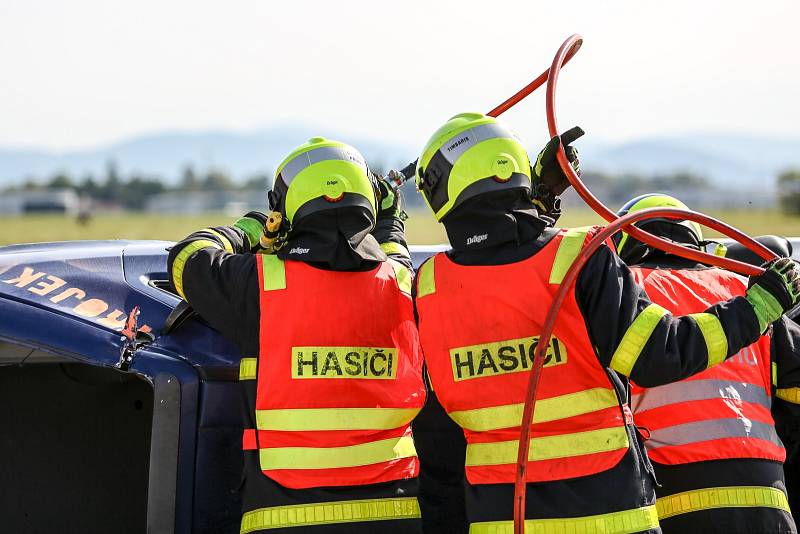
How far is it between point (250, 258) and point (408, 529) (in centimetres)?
97

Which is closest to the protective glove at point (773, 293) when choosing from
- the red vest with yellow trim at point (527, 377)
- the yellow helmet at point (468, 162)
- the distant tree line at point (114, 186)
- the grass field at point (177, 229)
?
the red vest with yellow trim at point (527, 377)

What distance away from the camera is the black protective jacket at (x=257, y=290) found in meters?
3.04

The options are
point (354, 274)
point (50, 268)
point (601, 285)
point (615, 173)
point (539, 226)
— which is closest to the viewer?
point (601, 285)

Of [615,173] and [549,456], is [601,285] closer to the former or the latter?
[549,456]

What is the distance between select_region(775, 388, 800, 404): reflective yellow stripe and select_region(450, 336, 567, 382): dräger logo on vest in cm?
125

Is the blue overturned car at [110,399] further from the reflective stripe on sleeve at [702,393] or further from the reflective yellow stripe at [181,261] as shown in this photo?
the reflective stripe on sleeve at [702,393]

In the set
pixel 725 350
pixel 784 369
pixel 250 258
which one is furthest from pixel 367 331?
pixel 784 369

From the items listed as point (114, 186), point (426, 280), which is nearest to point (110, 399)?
point (426, 280)

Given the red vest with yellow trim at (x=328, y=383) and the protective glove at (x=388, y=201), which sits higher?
the protective glove at (x=388, y=201)

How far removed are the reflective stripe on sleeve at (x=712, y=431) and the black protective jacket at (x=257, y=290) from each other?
2.94 feet

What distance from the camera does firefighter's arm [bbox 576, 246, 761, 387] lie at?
9.03 ft

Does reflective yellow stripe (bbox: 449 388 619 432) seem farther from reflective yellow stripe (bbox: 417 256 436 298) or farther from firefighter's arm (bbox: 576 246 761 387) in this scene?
reflective yellow stripe (bbox: 417 256 436 298)

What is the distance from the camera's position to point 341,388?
3064 millimetres

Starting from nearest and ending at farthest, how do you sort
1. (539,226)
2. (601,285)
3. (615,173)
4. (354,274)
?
(601,285) → (539,226) → (354,274) → (615,173)
